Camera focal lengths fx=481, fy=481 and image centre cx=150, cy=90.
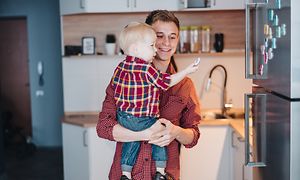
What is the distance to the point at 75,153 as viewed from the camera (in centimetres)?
445

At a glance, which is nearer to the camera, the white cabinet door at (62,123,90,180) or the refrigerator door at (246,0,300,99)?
the refrigerator door at (246,0,300,99)

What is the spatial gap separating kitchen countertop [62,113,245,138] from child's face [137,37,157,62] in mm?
1893

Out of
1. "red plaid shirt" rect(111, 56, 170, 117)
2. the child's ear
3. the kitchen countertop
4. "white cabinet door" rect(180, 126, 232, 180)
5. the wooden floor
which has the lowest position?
the wooden floor

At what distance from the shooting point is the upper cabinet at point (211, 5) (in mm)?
4391

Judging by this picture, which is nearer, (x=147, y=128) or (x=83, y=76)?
(x=147, y=128)

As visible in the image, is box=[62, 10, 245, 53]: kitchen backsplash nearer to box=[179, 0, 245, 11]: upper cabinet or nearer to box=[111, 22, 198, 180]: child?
box=[179, 0, 245, 11]: upper cabinet

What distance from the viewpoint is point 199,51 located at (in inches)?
184

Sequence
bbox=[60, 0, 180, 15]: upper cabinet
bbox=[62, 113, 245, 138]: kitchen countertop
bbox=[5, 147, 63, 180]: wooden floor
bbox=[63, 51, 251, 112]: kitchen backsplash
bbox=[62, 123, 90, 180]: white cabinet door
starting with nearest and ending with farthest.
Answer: bbox=[62, 113, 245, 138]: kitchen countertop
bbox=[62, 123, 90, 180]: white cabinet door
bbox=[60, 0, 180, 15]: upper cabinet
bbox=[63, 51, 251, 112]: kitchen backsplash
bbox=[5, 147, 63, 180]: wooden floor

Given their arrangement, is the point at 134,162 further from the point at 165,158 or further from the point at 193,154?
the point at 193,154

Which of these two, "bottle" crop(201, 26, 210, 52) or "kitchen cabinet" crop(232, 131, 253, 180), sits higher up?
"bottle" crop(201, 26, 210, 52)

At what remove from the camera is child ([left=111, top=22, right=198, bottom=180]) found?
188cm

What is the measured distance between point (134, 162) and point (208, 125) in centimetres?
225

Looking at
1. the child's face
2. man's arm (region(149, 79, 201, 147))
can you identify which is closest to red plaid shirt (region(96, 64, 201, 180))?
man's arm (region(149, 79, 201, 147))

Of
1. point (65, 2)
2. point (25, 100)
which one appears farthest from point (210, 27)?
point (25, 100)
